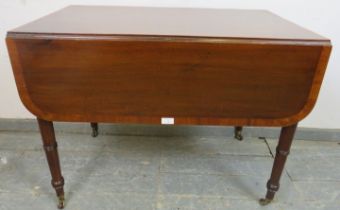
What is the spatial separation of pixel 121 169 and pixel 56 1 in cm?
96

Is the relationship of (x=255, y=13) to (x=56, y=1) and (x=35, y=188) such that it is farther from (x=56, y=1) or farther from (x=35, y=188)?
(x=35, y=188)

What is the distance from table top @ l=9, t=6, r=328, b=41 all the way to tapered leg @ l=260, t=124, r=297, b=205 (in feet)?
1.27

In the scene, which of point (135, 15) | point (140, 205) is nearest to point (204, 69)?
point (135, 15)

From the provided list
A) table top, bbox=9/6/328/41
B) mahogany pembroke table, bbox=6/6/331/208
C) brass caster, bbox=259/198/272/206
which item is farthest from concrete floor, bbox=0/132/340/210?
table top, bbox=9/6/328/41

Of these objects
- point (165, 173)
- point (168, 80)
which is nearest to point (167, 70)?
point (168, 80)

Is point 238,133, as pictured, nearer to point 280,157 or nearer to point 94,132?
point 280,157

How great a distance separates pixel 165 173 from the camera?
1596 millimetres

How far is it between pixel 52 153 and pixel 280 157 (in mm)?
938

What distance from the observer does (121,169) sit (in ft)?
5.30

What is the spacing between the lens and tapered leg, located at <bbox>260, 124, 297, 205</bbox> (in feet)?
3.92

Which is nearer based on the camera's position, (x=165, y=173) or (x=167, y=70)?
(x=167, y=70)

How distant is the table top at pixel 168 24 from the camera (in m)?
0.97

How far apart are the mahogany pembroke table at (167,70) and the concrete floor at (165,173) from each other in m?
0.48

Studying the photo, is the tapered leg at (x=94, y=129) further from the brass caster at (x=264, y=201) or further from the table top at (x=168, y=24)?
the brass caster at (x=264, y=201)
